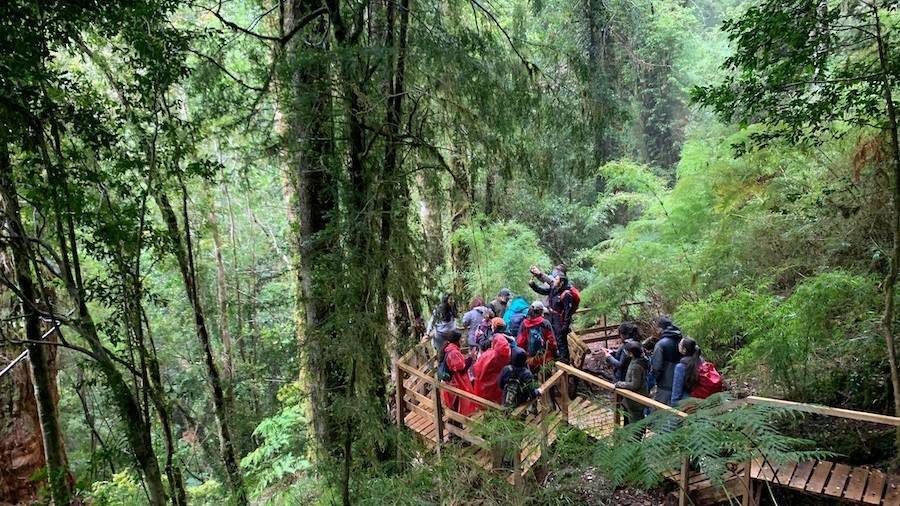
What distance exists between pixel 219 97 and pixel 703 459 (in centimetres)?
444

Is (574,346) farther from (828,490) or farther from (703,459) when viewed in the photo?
(703,459)

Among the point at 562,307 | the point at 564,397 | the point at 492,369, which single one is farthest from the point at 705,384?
the point at 562,307

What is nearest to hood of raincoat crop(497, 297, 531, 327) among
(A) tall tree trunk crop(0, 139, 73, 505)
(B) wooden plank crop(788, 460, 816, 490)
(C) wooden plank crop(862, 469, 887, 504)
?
(B) wooden plank crop(788, 460, 816, 490)

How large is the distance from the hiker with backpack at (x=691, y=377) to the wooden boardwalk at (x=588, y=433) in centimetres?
39

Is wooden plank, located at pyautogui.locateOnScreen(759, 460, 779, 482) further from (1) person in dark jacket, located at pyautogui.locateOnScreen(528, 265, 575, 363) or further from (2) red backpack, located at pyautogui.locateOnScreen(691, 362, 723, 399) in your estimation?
(1) person in dark jacket, located at pyautogui.locateOnScreen(528, 265, 575, 363)

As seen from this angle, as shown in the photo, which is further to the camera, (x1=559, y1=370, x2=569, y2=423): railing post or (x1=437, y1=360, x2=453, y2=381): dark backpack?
(x1=437, y1=360, x2=453, y2=381): dark backpack

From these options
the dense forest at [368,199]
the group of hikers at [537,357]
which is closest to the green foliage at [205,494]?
the dense forest at [368,199]

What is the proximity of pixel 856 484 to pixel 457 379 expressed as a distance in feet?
13.1

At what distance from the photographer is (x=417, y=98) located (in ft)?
14.1

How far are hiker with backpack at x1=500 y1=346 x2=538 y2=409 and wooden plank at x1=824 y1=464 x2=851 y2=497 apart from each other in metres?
2.71

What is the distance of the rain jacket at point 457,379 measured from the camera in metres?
6.39

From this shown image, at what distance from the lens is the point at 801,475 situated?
480 centimetres

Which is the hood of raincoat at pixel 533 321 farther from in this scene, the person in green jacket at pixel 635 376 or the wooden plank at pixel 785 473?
the wooden plank at pixel 785 473

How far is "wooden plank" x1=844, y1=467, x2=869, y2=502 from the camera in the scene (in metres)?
4.43
